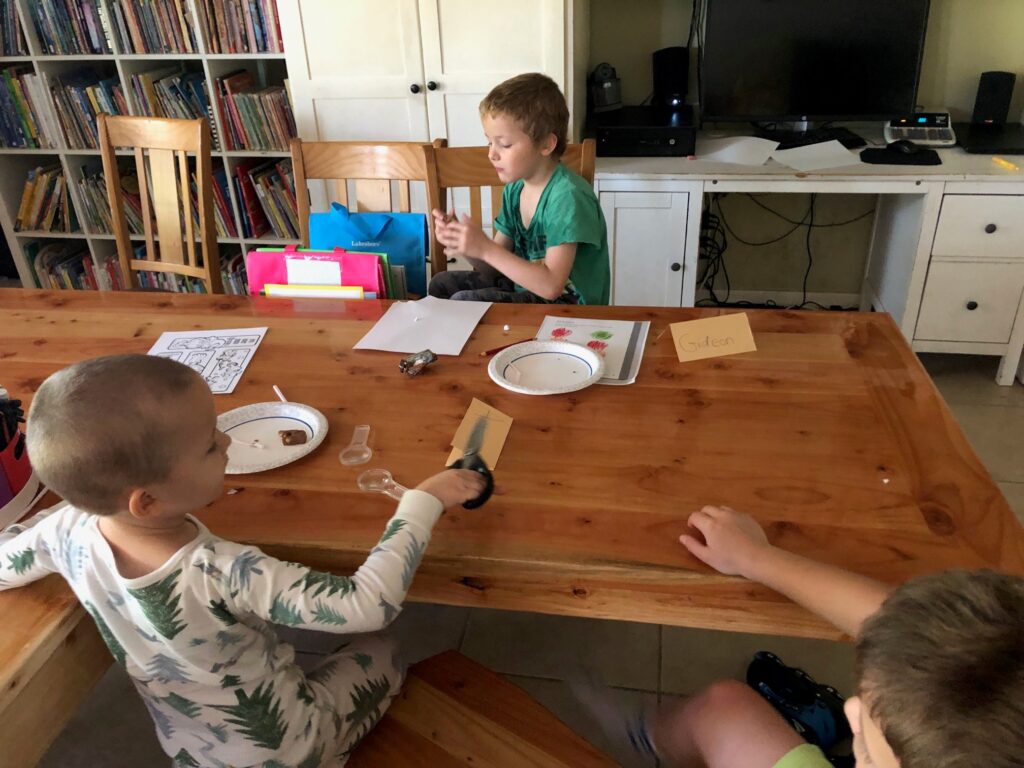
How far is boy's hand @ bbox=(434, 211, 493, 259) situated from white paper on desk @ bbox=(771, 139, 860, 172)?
1385 millimetres

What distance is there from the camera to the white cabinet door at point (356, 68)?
8.35 ft

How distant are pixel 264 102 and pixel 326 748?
248cm

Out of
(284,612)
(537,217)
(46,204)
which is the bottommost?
(46,204)

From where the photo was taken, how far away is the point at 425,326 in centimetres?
148

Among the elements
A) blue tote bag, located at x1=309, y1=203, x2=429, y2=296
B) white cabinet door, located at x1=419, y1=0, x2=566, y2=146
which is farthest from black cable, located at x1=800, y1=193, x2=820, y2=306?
blue tote bag, located at x1=309, y1=203, x2=429, y2=296

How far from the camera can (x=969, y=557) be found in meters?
0.89

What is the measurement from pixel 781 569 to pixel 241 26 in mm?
2743

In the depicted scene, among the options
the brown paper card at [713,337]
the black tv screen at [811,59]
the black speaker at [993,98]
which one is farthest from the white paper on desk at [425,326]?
the black speaker at [993,98]

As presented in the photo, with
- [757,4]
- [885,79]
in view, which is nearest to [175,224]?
[757,4]

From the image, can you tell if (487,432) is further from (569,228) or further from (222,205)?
(222,205)

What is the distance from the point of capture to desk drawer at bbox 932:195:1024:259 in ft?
7.89

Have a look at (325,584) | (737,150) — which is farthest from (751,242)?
(325,584)

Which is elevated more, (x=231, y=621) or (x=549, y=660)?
(x=231, y=621)

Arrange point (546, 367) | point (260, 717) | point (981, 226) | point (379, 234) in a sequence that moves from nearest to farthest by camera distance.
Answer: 1. point (260, 717)
2. point (546, 367)
3. point (379, 234)
4. point (981, 226)
